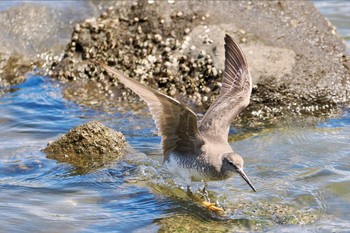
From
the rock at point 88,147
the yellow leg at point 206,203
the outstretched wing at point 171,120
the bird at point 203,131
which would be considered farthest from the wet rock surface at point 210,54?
the outstretched wing at point 171,120

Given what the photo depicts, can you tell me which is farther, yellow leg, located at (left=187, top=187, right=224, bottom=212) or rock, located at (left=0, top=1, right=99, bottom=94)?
rock, located at (left=0, top=1, right=99, bottom=94)

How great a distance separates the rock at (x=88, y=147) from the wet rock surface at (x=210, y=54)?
1.70 metres

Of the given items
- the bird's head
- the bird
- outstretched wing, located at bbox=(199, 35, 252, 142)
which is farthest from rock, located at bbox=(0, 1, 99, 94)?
the bird's head

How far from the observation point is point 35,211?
684 cm

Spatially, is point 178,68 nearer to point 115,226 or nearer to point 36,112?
point 36,112

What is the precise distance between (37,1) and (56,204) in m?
5.40

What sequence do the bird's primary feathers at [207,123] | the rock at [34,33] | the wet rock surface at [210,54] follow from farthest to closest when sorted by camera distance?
1. the rock at [34,33]
2. the wet rock surface at [210,54]
3. the bird's primary feathers at [207,123]

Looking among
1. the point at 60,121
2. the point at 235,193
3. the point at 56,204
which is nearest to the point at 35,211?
the point at 56,204

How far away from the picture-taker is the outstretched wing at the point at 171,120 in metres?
6.30

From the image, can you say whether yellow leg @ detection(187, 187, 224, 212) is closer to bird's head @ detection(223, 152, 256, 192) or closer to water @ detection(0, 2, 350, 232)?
water @ detection(0, 2, 350, 232)

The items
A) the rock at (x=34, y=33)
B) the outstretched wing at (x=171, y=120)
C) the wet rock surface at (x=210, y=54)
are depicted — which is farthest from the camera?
the rock at (x=34, y=33)

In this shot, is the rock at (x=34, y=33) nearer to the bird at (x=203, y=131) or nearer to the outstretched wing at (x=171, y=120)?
the bird at (x=203, y=131)

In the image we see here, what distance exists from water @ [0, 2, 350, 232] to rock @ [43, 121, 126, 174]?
145mm

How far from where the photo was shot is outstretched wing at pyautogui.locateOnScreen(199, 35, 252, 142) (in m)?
7.43
